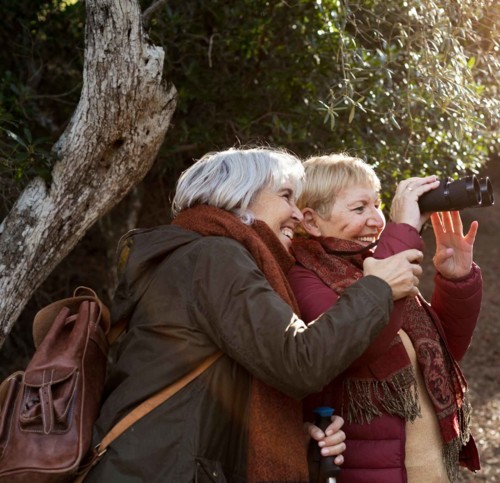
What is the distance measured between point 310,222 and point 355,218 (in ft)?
0.62

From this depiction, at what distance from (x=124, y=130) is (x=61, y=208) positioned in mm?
455

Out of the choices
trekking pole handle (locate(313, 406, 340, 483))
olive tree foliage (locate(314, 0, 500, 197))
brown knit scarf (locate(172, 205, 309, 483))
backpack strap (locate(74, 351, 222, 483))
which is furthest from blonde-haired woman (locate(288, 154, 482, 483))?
olive tree foliage (locate(314, 0, 500, 197))

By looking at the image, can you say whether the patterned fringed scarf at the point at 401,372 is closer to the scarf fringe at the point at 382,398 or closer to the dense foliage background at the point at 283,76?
the scarf fringe at the point at 382,398

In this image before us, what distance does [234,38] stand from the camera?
5.84 metres

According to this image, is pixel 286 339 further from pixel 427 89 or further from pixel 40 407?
pixel 427 89

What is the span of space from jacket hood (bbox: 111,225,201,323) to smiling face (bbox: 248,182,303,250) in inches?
10.4

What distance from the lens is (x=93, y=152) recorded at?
160 inches

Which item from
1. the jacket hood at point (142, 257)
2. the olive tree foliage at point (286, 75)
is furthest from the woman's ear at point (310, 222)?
the olive tree foliage at point (286, 75)

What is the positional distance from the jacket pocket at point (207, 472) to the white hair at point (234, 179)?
0.77m

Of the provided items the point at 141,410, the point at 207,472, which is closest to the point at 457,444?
the point at 207,472

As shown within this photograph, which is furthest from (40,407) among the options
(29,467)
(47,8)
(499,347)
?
(499,347)

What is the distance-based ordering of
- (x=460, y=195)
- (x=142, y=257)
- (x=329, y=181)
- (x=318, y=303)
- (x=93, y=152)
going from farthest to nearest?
(x=93, y=152), (x=329, y=181), (x=318, y=303), (x=460, y=195), (x=142, y=257)

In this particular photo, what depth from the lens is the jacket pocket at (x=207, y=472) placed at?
8.34 ft

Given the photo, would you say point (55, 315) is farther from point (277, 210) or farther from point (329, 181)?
point (329, 181)
